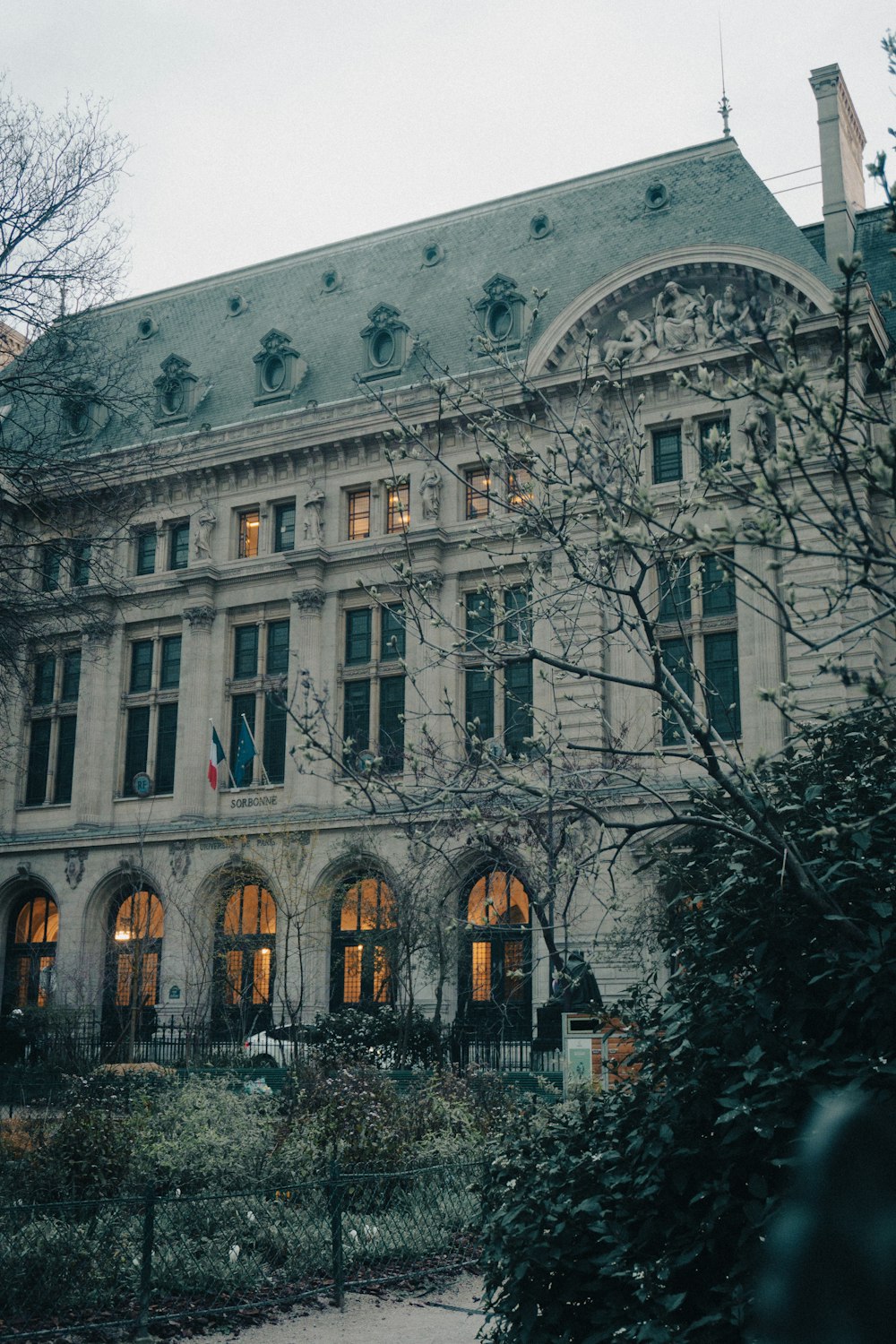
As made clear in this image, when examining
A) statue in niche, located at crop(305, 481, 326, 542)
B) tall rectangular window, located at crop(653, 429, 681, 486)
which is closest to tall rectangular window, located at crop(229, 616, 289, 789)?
statue in niche, located at crop(305, 481, 326, 542)

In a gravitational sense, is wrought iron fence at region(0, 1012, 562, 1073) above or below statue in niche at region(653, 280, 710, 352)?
below

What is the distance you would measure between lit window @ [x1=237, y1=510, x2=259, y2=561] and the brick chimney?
21317 millimetres

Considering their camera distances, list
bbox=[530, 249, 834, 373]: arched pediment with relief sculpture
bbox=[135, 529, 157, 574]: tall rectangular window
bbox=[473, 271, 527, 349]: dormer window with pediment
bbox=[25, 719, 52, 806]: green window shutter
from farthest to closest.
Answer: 1. bbox=[25, 719, 52, 806]: green window shutter
2. bbox=[135, 529, 157, 574]: tall rectangular window
3. bbox=[473, 271, 527, 349]: dormer window with pediment
4. bbox=[530, 249, 834, 373]: arched pediment with relief sculpture

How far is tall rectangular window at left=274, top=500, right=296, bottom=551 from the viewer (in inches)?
1800

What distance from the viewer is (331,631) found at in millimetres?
43781

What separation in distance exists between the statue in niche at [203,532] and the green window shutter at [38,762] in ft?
31.1

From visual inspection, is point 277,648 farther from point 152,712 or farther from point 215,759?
point 152,712

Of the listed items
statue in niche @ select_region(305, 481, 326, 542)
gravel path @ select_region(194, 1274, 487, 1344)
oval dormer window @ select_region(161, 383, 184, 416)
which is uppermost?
oval dormer window @ select_region(161, 383, 184, 416)

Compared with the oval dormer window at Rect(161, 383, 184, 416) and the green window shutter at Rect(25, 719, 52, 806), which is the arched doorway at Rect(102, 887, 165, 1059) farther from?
the oval dormer window at Rect(161, 383, 184, 416)

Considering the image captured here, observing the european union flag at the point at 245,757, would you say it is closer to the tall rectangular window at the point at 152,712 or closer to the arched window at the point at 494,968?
the tall rectangular window at the point at 152,712

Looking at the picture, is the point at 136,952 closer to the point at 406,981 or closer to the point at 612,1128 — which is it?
the point at 406,981

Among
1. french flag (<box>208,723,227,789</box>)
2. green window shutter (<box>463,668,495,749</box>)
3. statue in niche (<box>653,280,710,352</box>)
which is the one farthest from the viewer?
french flag (<box>208,723,227,789</box>)

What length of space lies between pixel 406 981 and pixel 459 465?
16142mm

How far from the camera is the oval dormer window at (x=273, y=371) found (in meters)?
48.7
